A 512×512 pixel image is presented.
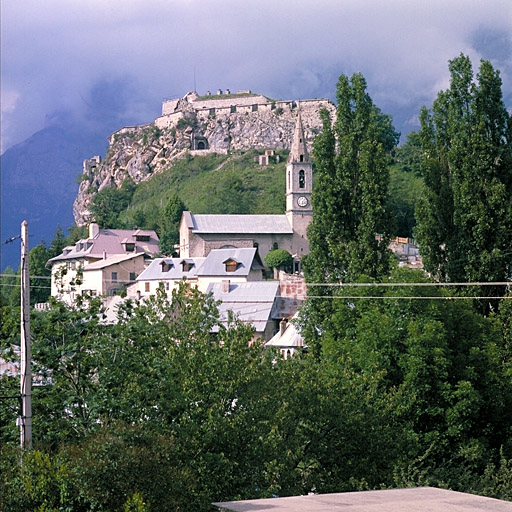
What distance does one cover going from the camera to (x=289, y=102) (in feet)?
431

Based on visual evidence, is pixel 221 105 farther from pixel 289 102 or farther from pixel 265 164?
pixel 265 164

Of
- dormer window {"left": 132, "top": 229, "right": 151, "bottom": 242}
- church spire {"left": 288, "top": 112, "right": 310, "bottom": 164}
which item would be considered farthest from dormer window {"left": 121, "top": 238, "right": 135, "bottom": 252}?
church spire {"left": 288, "top": 112, "right": 310, "bottom": 164}

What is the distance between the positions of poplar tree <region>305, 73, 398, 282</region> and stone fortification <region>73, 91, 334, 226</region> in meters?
94.9

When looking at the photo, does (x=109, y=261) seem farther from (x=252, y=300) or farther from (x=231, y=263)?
(x=252, y=300)

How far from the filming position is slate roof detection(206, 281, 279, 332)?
184ft

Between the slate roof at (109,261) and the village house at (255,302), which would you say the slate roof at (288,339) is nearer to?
the village house at (255,302)

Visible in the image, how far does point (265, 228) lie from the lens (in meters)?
86.0

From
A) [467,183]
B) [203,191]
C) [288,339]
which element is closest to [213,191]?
[203,191]

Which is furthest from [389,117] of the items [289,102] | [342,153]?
[342,153]

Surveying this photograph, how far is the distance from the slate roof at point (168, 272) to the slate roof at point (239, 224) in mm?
11731

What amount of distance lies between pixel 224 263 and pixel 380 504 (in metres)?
58.1

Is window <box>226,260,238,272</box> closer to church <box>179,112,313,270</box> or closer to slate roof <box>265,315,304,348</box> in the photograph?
church <box>179,112,313,270</box>

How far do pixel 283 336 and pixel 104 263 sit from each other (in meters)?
33.1

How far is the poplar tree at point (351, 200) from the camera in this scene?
27.4m
